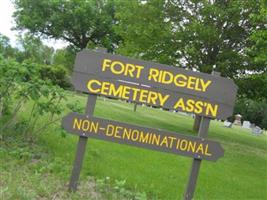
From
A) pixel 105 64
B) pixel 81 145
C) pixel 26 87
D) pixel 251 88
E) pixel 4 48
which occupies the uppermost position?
pixel 4 48

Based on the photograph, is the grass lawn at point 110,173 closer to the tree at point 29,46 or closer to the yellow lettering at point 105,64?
the yellow lettering at point 105,64

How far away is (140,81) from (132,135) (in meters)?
0.72

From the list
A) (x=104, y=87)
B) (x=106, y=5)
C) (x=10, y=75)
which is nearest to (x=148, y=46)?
(x=10, y=75)

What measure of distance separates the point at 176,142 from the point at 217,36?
47.9ft

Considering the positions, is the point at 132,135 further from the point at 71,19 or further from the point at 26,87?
the point at 71,19

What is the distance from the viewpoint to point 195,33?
20.9m

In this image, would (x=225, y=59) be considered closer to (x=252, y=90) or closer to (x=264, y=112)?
(x=252, y=90)

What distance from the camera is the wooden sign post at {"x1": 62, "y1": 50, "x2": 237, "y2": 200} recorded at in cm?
676

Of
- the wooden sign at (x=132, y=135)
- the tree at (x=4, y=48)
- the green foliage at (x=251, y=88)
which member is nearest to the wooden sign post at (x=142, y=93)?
the wooden sign at (x=132, y=135)

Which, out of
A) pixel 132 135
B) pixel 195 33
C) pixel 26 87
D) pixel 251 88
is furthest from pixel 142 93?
pixel 251 88

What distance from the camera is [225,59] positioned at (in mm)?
21469

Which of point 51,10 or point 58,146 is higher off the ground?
point 51,10

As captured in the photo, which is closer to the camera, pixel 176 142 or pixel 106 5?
pixel 176 142

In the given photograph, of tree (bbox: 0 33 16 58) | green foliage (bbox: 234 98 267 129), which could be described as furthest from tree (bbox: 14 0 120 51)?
green foliage (bbox: 234 98 267 129)
